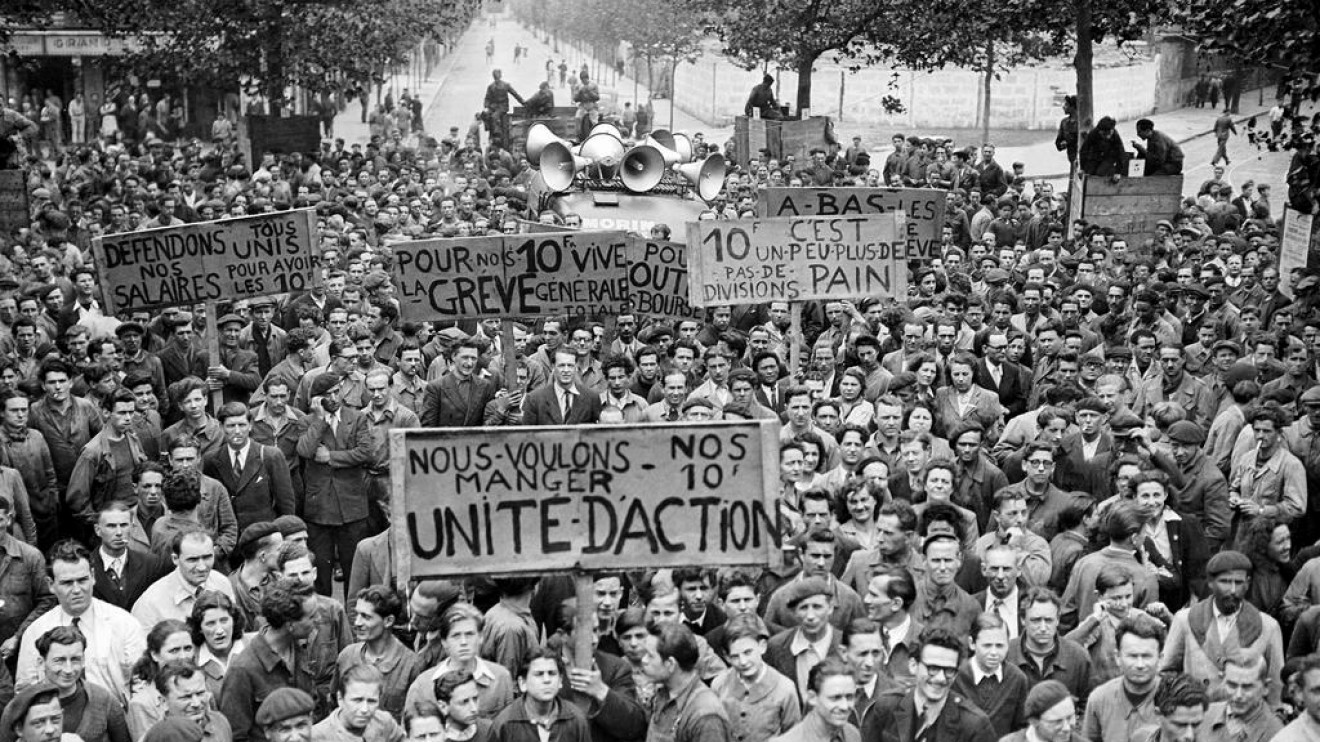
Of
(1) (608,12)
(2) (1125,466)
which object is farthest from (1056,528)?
(1) (608,12)

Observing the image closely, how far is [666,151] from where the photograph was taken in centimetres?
2044

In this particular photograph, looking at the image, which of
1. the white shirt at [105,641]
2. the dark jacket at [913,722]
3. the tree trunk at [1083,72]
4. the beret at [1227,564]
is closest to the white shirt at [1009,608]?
the beret at [1227,564]

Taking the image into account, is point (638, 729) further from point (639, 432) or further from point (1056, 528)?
point (1056, 528)

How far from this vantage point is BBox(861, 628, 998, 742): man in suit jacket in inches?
276

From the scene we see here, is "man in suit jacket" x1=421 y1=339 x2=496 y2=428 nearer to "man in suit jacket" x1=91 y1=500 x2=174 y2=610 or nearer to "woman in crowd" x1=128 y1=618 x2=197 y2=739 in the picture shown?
"man in suit jacket" x1=91 y1=500 x2=174 y2=610

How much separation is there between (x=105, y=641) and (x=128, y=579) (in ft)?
3.27

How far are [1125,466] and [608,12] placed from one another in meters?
63.7

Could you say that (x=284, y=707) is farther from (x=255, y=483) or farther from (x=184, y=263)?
(x=184, y=263)

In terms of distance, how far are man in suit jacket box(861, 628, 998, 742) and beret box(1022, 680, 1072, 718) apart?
27cm

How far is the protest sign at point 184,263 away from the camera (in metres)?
13.0

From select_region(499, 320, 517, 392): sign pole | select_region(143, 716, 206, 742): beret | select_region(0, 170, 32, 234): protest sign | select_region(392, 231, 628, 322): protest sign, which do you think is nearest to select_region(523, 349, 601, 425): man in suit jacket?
select_region(499, 320, 517, 392): sign pole

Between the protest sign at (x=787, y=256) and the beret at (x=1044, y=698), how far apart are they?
6.59 meters

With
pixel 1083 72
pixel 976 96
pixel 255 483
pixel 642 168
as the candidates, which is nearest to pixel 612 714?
pixel 255 483

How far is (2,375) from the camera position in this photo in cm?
1135
